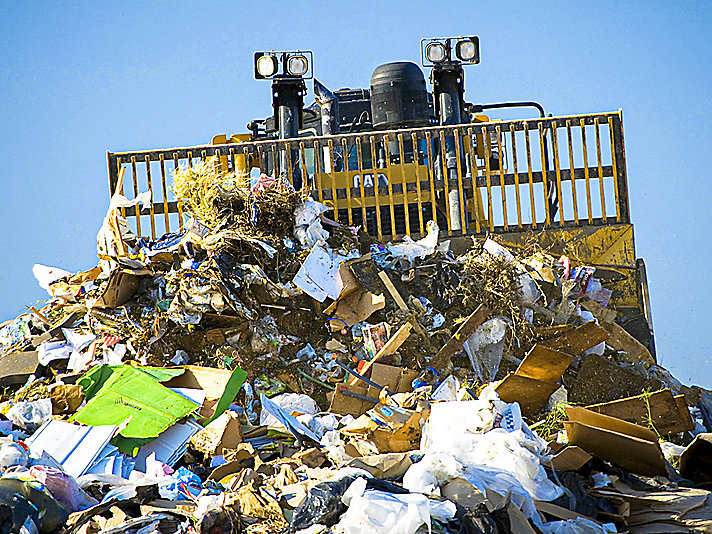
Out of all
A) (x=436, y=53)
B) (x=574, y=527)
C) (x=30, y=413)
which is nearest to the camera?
(x=574, y=527)

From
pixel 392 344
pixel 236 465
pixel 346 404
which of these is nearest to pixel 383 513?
pixel 236 465

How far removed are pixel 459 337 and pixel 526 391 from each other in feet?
2.48

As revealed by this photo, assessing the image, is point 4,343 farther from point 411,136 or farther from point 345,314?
point 411,136

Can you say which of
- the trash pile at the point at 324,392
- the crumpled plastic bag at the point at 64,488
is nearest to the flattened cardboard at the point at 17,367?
the trash pile at the point at 324,392

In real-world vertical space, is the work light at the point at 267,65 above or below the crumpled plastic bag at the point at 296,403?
above

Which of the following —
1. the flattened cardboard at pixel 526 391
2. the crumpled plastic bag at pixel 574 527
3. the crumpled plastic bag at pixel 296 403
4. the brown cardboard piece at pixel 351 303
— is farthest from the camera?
the brown cardboard piece at pixel 351 303

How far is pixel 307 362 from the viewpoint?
21.8ft

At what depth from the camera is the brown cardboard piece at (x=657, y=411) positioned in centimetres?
594

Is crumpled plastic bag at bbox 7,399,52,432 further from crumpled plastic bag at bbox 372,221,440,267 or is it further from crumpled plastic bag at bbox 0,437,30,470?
crumpled plastic bag at bbox 372,221,440,267

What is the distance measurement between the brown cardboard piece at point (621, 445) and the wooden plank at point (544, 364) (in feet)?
3.12

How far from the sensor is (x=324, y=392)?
6531mm

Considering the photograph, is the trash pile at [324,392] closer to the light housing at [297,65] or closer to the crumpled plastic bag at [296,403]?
the crumpled plastic bag at [296,403]

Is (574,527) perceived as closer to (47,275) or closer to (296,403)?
(296,403)

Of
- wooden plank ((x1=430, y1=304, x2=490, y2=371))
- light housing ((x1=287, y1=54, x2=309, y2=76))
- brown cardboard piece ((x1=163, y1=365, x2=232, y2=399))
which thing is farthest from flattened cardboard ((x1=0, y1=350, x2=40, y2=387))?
light housing ((x1=287, y1=54, x2=309, y2=76))
